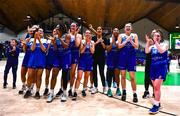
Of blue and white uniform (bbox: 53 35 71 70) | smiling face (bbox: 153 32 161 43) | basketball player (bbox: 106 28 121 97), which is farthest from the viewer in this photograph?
basketball player (bbox: 106 28 121 97)

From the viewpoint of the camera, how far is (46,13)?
25.9m

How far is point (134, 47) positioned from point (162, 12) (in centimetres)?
1883

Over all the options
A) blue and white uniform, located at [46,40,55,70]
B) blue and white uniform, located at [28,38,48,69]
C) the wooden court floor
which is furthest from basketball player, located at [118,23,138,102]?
blue and white uniform, located at [28,38,48,69]

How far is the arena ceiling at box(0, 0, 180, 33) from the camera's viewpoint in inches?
835

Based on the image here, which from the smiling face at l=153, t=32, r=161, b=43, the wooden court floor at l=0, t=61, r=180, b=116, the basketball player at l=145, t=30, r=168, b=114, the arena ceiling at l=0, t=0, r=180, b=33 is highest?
the arena ceiling at l=0, t=0, r=180, b=33

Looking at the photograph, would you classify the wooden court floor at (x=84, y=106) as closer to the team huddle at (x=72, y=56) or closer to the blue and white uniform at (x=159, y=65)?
the team huddle at (x=72, y=56)

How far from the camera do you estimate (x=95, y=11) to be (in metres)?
23.0

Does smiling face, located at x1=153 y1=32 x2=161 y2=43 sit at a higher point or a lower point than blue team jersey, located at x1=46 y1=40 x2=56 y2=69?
higher

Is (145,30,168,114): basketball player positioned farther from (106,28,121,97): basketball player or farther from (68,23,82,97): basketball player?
(68,23,82,97): basketball player

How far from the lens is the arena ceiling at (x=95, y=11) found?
21.2 m

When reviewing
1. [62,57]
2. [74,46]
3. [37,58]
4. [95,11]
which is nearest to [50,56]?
[37,58]

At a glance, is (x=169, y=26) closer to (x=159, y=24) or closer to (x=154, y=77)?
(x=159, y=24)

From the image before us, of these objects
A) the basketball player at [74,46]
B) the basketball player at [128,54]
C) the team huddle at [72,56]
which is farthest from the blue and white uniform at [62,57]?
the basketball player at [128,54]

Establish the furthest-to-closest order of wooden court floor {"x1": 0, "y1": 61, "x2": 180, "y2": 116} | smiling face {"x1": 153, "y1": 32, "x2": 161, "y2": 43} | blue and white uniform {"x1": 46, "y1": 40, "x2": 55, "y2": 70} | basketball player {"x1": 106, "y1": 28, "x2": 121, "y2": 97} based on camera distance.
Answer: basketball player {"x1": 106, "y1": 28, "x2": 121, "y2": 97}, blue and white uniform {"x1": 46, "y1": 40, "x2": 55, "y2": 70}, smiling face {"x1": 153, "y1": 32, "x2": 161, "y2": 43}, wooden court floor {"x1": 0, "y1": 61, "x2": 180, "y2": 116}
